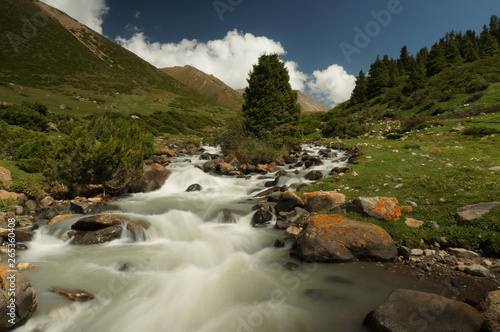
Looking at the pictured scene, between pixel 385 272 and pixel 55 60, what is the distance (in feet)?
402

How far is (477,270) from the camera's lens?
261 inches

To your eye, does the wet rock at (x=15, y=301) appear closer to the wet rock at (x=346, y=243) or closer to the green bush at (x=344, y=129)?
the wet rock at (x=346, y=243)

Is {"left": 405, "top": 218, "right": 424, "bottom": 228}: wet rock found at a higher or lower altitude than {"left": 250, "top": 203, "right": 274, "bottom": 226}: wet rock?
higher

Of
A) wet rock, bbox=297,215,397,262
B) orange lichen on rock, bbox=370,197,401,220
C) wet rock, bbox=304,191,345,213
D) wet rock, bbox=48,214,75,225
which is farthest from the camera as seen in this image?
wet rock, bbox=304,191,345,213

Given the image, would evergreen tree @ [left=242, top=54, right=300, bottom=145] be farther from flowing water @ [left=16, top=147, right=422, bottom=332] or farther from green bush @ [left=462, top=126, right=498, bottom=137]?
flowing water @ [left=16, top=147, right=422, bottom=332]

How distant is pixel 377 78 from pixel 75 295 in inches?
3185

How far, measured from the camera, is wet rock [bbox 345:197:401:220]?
9766 millimetres

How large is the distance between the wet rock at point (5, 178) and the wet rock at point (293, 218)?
15213mm

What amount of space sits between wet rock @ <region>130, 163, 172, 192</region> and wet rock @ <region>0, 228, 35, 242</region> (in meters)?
8.10

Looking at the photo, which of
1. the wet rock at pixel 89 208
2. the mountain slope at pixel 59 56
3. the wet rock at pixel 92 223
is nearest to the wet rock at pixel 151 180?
the wet rock at pixel 89 208

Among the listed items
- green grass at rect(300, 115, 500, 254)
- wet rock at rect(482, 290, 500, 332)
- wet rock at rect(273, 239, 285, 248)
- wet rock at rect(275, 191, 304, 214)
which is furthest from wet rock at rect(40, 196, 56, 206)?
wet rock at rect(482, 290, 500, 332)

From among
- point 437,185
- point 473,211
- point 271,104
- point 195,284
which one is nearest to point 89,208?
point 195,284

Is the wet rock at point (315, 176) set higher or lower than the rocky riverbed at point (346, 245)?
higher

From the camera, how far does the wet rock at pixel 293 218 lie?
454 inches
